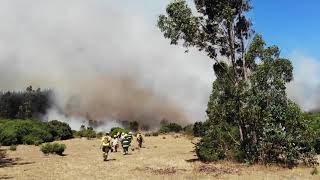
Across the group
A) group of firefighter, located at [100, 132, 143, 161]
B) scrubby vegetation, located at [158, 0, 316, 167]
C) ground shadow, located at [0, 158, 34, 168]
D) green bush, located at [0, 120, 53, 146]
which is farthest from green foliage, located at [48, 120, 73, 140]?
scrubby vegetation, located at [158, 0, 316, 167]

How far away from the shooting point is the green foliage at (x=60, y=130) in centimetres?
6638

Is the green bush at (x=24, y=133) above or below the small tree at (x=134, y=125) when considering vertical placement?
below

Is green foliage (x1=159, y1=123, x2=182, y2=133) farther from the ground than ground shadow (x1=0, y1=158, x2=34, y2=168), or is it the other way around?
green foliage (x1=159, y1=123, x2=182, y2=133)

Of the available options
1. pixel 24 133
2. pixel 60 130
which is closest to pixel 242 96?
pixel 24 133

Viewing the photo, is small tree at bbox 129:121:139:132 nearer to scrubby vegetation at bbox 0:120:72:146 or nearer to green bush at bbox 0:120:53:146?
scrubby vegetation at bbox 0:120:72:146

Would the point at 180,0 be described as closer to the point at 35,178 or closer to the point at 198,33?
the point at 198,33

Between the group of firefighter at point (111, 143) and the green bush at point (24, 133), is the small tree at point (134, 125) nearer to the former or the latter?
the green bush at point (24, 133)

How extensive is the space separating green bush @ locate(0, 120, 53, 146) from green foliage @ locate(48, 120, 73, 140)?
225 centimetres

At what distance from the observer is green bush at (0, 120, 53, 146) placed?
55.2 metres

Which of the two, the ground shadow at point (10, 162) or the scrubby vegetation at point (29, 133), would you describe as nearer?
the ground shadow at point (10, 162)

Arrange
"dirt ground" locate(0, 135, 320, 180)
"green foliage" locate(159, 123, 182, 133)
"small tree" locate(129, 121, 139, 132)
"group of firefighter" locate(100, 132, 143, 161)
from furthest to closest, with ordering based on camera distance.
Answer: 1. "small tree" locate(129, 121, 139, 132)
2. "green foliage" locate(159, 123, 182, 133)
3. "group of firefighter" locate(100, 132, 143, 161)
4. "dirt ground" locate(0, 135, 320, 180)

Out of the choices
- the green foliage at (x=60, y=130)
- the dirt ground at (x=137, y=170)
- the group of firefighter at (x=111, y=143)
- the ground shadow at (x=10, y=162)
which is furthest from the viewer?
the green foliage at (x=60, y=130)

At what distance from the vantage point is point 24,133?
5781 cm

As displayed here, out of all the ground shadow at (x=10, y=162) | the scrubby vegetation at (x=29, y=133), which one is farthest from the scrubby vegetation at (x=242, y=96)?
the scrubby vegetation at (x=29, y=133)
